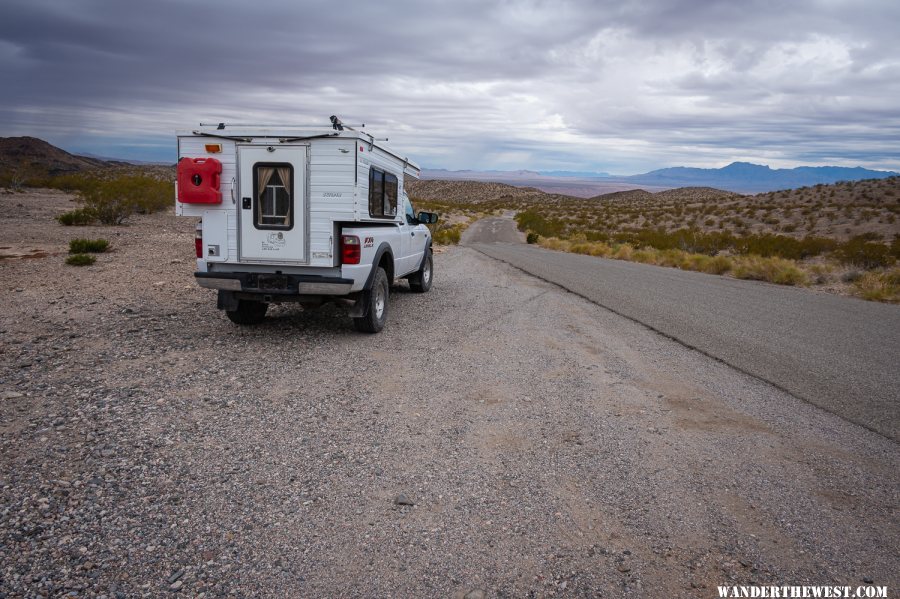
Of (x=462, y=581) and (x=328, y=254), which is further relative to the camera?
(x=328, y=254)

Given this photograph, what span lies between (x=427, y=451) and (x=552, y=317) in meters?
5.92

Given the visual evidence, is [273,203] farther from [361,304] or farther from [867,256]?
[867,256]

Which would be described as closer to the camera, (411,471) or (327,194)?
(411,471)

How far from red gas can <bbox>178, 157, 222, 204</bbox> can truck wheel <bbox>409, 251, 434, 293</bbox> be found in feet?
16.7

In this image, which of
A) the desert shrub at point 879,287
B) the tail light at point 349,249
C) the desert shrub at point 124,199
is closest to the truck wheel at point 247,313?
the tail light at point 349,249

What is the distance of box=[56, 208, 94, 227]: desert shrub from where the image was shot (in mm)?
21484

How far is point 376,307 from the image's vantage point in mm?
8445

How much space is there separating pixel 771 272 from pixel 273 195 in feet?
51.1

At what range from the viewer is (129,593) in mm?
2895

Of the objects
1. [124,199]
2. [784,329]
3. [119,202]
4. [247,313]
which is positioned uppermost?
[124,199]

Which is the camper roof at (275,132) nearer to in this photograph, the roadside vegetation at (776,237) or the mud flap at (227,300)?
the mud flap at (227,300)

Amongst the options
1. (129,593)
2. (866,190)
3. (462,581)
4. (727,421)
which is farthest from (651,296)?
(866,190)

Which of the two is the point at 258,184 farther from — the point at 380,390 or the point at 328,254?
the point at 380,390

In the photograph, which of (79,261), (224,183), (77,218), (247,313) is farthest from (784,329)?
(77,218)
